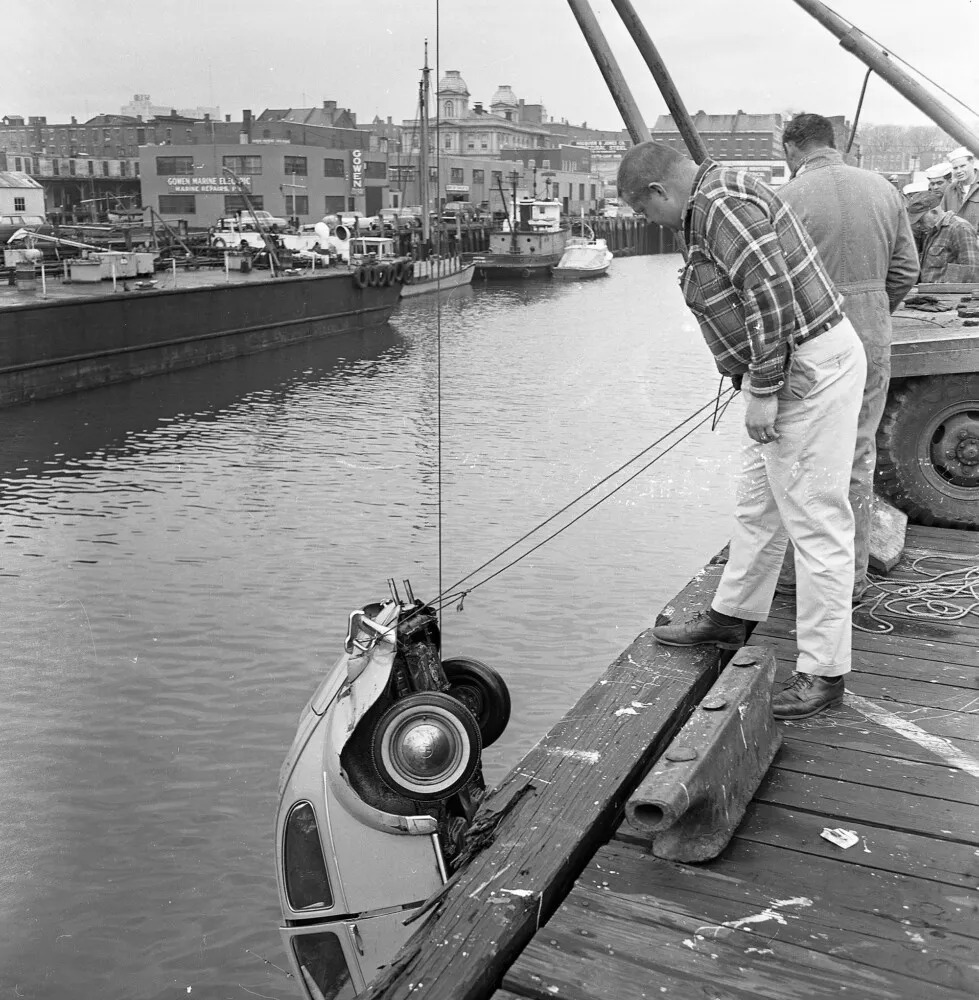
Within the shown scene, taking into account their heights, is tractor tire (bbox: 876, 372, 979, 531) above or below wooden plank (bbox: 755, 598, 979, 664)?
above

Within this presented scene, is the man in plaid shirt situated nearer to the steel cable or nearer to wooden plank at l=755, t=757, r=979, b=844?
wooden plank at l=755, t=757, r=979, b=844

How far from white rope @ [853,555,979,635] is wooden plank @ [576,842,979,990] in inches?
68.6

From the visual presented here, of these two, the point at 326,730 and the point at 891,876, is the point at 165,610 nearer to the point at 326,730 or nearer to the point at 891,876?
the point at 326,730

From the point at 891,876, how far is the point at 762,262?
1.59 m

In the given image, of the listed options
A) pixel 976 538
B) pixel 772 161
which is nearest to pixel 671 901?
pixel 976 538

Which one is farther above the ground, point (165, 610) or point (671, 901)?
point (671, 901)

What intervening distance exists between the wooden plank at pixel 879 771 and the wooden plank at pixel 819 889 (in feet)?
1.45

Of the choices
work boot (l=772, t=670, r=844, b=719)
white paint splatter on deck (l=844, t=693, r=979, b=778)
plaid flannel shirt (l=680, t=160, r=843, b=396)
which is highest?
plaid flannel shirt (l=680, t=160, r=843, b=396)

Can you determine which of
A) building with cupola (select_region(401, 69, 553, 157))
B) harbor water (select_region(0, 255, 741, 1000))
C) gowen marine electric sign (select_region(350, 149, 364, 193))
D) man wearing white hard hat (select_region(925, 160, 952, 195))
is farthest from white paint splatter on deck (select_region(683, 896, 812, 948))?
building with cupola (select_region(401, 69, 553, 157))

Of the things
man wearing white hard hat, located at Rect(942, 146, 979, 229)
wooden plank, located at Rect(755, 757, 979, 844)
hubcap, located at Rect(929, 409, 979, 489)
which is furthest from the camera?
man wearing white hard hat, located at Rect(942, 146, 979, 229)

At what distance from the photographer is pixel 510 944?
7.91 feet

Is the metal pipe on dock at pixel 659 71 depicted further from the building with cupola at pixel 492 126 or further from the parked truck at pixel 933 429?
the building with cupola at pixel 492 126

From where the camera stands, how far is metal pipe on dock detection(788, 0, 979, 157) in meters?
7.50

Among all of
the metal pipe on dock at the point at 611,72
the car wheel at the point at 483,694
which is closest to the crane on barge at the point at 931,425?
the metal pipe on dock at the point at 611,72
